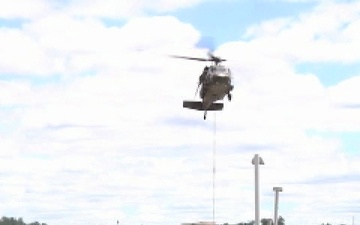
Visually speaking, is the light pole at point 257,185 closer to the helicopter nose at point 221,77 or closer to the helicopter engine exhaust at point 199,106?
the helicopter nose at point 221,77

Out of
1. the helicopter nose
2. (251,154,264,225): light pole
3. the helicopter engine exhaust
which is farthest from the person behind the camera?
the helicopter engine exhaust

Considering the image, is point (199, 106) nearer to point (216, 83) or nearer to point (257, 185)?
point (216, 83)

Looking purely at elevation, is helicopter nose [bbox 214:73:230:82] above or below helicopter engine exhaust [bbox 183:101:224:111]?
above

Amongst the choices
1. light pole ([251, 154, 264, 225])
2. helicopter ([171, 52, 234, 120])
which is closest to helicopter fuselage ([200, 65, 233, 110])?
helicopter ([171, 52, 234, 120])

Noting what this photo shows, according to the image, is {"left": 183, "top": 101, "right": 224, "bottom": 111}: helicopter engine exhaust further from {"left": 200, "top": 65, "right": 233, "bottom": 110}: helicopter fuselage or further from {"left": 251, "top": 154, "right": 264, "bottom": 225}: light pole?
{"left": 251, "top": 154, "right": 264, "bottom": 225}: light pole

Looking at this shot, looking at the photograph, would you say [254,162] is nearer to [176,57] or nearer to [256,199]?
[256,199]

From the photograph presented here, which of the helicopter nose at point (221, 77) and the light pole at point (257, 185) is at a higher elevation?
the helicopter nose at point (221, 77)

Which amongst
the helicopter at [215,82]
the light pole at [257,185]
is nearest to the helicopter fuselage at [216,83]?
the helicopter at [215,82]

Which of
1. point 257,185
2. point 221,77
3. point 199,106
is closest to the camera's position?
point 257,185

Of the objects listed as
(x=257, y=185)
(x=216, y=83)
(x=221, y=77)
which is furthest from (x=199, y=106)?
(x=257, y=185)

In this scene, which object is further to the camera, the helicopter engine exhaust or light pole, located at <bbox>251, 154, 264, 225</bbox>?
the helicopter engine exhaust

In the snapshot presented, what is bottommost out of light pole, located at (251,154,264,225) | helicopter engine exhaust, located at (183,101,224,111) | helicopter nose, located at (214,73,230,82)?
light pole, located at (251,154,264,225)

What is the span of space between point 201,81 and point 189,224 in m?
9.14

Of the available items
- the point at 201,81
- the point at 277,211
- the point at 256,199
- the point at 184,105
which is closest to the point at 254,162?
the point at 256,199
